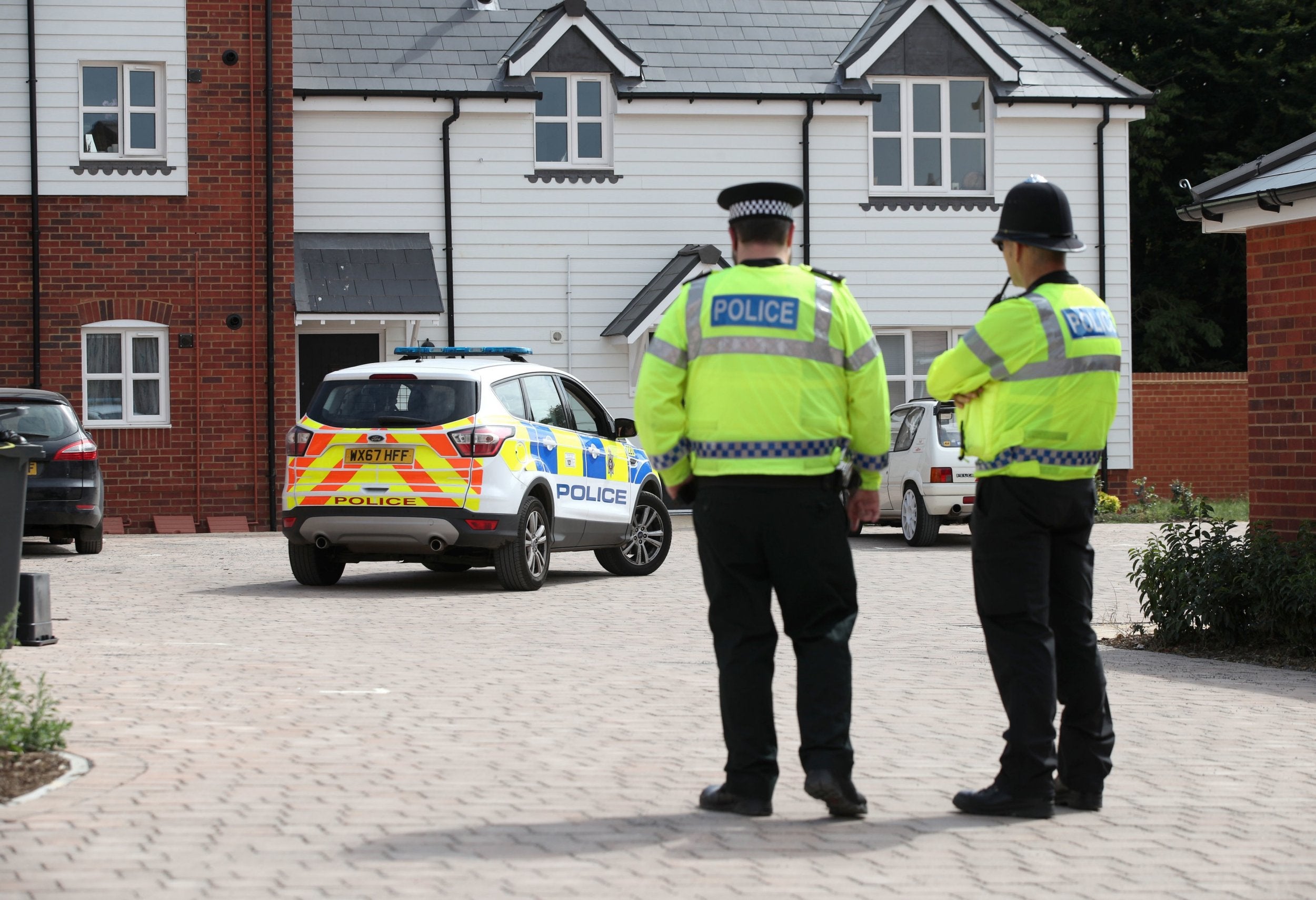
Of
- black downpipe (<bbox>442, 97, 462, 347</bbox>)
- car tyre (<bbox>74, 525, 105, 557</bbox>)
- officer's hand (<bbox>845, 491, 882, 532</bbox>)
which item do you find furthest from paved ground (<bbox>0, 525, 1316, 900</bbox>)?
black downpipe (<bbox>442, 97, 462, 347</bbox>)

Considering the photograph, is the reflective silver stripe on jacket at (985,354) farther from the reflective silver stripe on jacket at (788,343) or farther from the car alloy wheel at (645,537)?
the car alloy wheel at (645,537)

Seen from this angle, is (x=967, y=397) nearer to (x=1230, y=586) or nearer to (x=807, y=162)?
(x=1230, y=586)

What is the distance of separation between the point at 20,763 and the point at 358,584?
843cm

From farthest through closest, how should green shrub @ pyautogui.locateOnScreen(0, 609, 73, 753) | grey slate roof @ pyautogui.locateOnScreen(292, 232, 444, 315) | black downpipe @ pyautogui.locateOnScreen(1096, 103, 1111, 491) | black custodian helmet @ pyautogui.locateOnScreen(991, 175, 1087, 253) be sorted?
black downpipe @ pyautogui.locateOnScreen(1096, 103, 1111, 491)
grey slate roof @ pyautogui.locateOnScreen(292, 232, 444, 315)
green shrub @ pyautogui.locateOnScreen(0, 609, 73, 753)
black custodian helmet @ pyautogui.locateOnScreen(991, 175, 1087, 253)

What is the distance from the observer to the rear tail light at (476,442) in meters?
13.3

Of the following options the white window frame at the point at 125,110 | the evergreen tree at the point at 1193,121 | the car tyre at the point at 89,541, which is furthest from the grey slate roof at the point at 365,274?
the evergreen tree at the point at 1193,121

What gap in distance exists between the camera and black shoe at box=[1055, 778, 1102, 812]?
596cm

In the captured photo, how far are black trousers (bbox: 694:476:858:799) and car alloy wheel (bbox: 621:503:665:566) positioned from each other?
32.1 feet

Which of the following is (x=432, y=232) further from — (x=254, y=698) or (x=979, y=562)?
(x=979, y=562)

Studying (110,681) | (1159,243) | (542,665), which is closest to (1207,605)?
(542,665)

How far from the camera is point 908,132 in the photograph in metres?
26.2

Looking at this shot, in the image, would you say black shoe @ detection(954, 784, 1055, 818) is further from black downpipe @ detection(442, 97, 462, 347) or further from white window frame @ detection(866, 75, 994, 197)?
white window frame @ detection(866, 75, 994, 197)

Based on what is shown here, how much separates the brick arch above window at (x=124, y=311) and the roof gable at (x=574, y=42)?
576cm

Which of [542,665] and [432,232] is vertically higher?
[432,232]
